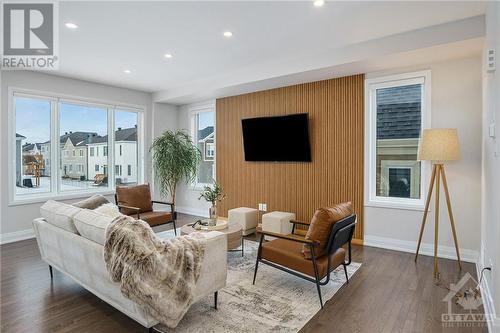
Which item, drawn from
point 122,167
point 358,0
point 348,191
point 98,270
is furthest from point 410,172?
point 122,167


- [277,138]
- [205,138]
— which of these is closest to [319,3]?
[277,138]

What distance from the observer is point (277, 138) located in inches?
210

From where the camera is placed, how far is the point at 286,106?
526 centimetres

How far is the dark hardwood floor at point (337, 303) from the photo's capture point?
233 centimetres

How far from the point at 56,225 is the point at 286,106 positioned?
3982 millimetres

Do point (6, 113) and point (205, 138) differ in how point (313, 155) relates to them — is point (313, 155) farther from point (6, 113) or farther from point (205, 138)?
point (6, 113)

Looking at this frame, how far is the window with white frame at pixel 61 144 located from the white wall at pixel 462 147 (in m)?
5.93

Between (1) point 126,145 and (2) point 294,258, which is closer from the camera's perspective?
(2) point 294,258

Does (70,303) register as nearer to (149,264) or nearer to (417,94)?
(149,264)

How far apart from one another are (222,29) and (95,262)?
2864mm

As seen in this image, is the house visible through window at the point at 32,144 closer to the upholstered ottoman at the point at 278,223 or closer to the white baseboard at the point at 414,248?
the upholstered ottoman at the point at 278,223

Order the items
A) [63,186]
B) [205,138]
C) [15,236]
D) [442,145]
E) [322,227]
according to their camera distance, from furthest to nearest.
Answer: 1. [205,138]
2. [63,186]
3. [15,236]
4. [442,145]
5. [322,227]

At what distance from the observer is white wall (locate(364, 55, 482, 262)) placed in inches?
144

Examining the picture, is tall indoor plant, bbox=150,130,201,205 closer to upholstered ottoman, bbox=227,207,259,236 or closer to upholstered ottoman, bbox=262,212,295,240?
upholstered ottoman, bbox=227,207,259,236
